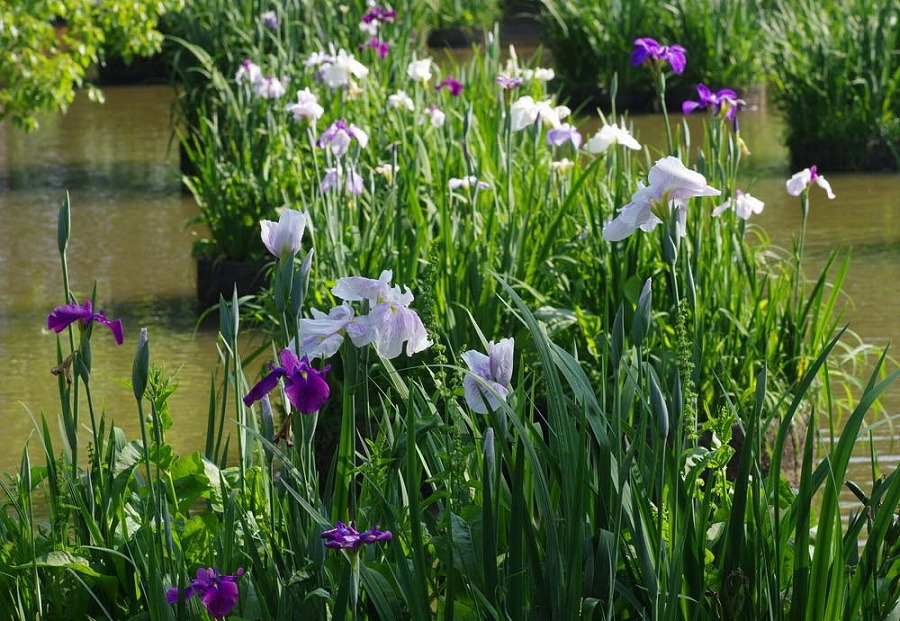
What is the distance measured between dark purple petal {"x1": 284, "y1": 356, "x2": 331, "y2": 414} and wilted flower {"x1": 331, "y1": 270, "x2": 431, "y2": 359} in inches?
4.6

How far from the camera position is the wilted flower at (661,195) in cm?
213

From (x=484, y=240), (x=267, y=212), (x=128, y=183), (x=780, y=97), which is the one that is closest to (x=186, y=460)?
(x=484, y=240)

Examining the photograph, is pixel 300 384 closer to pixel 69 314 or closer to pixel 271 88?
pixel 69 314

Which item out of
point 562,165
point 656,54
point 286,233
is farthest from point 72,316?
point 562,165

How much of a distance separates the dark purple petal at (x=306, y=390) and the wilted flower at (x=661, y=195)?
21.6 inches

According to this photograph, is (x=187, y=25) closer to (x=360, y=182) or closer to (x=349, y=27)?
(x=349, y=27)

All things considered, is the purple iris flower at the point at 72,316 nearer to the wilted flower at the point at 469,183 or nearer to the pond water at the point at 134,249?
the pond water at the point at 134,249

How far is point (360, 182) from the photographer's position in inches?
171

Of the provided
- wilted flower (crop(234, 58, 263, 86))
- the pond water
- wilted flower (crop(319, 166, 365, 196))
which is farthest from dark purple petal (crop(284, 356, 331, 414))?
wilted flower (crop(234, 58, 263, 86))

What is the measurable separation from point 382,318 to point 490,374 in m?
0.19

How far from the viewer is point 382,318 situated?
1.98m

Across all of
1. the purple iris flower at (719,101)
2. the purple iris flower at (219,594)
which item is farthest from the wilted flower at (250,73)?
the purple iris flower at (219,594)

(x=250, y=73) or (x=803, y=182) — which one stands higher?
(x=250, y=73)

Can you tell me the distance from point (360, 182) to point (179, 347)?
1.48 metres
